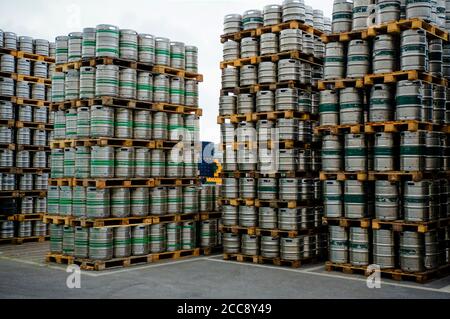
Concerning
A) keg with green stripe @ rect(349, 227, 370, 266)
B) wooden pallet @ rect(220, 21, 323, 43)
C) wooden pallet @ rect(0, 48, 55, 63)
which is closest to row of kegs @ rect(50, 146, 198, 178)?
wooden pallet @ rect(220, 21, 323, 43)

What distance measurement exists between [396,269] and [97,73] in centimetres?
620

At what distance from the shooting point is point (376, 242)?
8.31 m

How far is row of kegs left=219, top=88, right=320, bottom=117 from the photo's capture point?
973 centimetres

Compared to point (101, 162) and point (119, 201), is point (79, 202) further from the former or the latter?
point (101, 162)

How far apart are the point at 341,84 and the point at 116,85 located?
4085mm

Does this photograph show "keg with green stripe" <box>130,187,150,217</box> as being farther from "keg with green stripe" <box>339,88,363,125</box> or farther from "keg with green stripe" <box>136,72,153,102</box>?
"keg with green stripe" <box>339,88,363,125</box>

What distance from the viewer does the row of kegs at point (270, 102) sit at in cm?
973

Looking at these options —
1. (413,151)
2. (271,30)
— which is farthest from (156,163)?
(413,151)

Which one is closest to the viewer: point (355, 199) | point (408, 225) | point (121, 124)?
point (408, 225)

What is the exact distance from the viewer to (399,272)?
806 cm
